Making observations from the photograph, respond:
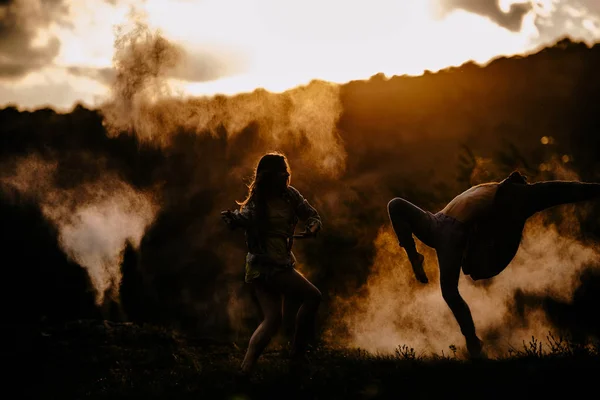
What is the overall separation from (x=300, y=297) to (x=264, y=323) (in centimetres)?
42

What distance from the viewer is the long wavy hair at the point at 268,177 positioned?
5.71 meters

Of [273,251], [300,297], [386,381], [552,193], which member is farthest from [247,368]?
[552,193]

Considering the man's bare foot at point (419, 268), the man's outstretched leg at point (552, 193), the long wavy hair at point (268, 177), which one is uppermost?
the long wavy hair at point (268, 177)

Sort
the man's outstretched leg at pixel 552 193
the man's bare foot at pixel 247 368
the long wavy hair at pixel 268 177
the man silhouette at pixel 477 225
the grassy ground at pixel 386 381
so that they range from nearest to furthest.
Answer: the grassy ground at pixel 386 381
the man's bare foot at pixel 247 368
the long wavy hair at pixel 268 177
the man's outstretched leg at pixel 552 193
the man silhouette at pixel 477 225

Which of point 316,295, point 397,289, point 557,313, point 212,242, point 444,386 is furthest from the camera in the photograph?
point 212,242

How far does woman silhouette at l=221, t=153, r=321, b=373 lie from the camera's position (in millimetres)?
5625

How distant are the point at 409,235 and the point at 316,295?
111cm

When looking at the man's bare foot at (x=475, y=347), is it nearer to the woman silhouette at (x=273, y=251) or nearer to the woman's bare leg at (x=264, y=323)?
the woman silhouette at (x=273, y=251)

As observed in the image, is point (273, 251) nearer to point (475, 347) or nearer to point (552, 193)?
Result: point (475, 347)

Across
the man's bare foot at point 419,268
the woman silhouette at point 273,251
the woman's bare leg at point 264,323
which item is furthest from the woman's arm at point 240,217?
the man's bare foot at point 419,268

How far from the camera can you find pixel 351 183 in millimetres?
19812

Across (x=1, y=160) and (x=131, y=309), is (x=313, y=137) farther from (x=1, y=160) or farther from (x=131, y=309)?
(x=1, y=160)

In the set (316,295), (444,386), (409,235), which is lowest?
(444,386)

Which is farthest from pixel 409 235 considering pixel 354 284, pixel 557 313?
pixel 354 284
